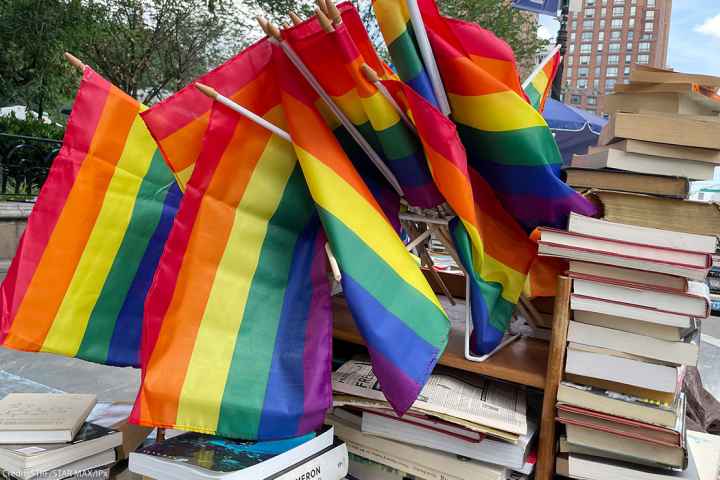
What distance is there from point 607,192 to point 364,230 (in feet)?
2.21

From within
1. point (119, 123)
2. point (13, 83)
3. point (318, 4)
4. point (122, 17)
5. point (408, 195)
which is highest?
point (122, 17)

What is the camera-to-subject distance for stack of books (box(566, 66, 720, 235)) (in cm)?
159

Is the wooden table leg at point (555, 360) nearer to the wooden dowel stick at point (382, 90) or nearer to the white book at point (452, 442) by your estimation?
the white book at point (452, 442)

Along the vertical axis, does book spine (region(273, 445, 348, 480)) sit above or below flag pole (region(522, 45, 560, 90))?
below

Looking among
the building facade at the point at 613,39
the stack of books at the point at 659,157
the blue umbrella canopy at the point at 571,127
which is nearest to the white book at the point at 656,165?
the stack of books at the point at 659,157

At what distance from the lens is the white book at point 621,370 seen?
1.56 metres

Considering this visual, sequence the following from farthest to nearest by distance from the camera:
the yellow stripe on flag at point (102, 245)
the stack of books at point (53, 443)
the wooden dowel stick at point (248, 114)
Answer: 1. the yellow stripe on flag at point (102, 245)
2. the stack of books at point (53, 443)
3. the wooden dowel stick at point (248, 114)

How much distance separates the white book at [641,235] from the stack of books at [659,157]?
0.13 feet

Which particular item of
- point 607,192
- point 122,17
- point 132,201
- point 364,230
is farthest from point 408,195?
point 122,17

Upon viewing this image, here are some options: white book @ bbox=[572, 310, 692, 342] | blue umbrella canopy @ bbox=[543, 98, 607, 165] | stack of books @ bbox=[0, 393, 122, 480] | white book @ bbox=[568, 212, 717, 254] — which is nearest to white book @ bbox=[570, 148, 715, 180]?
white book @ bbox=[568, 212, 717, 254]

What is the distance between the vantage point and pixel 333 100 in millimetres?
1516

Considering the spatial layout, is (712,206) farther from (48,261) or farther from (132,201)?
(48,261)

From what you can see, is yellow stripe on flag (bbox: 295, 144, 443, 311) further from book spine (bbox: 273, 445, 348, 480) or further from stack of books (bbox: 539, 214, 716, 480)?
book spine (bbox: 273, 445, 348, 480)

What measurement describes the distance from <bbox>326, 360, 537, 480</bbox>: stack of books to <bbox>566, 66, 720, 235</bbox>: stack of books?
61 cm
